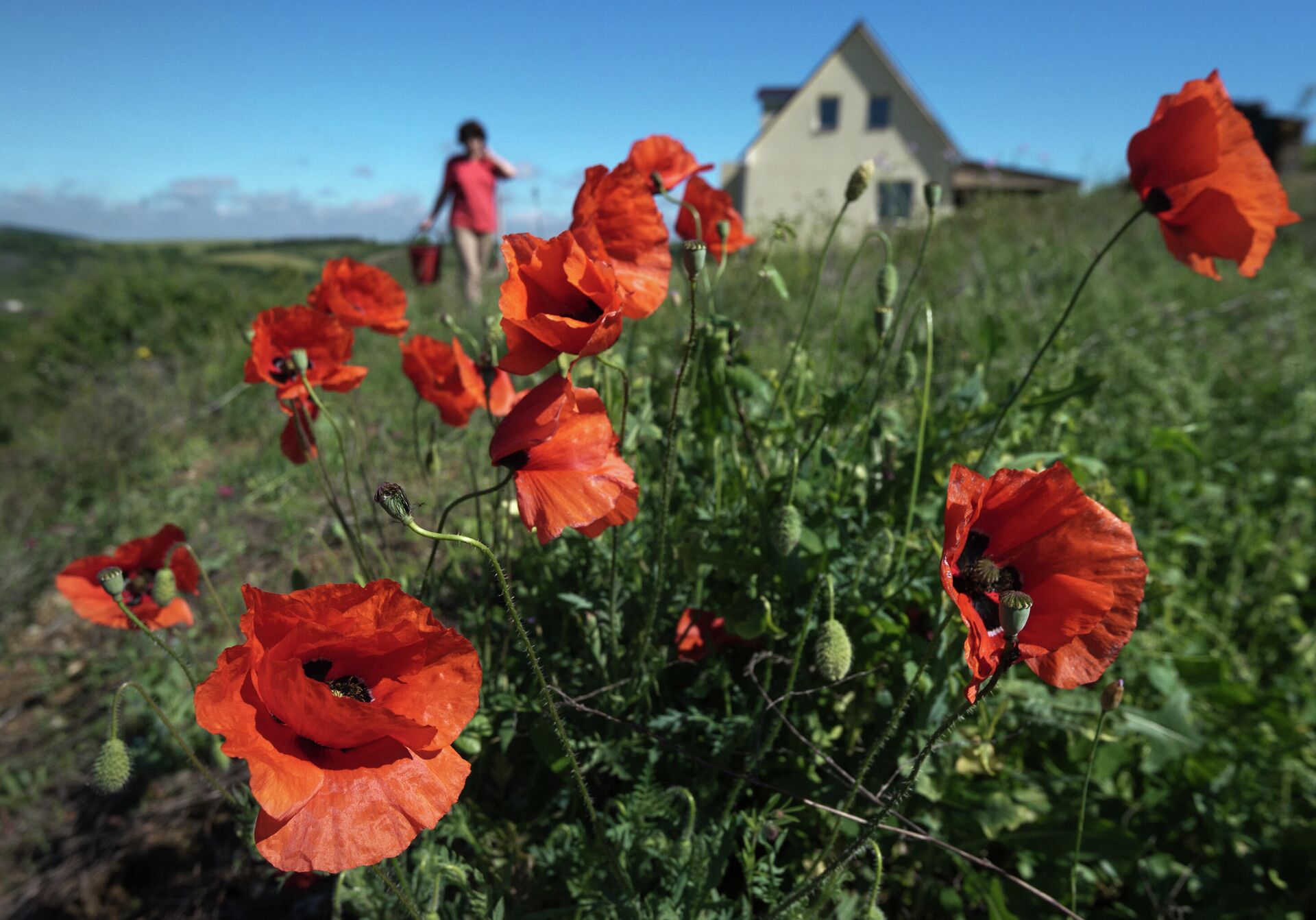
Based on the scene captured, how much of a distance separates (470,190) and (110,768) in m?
6.78

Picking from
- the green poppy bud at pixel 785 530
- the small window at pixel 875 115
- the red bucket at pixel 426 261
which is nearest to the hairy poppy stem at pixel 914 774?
the green poppy bud at pixel 785 530

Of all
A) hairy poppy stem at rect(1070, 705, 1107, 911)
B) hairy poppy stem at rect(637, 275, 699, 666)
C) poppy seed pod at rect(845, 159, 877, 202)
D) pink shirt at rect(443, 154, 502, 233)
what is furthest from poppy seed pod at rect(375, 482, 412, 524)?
pink shirt at rect(443, 154, 502, 233)

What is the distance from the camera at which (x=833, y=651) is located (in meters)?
1.22

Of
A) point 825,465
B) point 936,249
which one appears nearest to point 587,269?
point 825,465

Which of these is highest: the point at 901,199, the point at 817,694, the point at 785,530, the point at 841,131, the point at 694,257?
the point at 841,131

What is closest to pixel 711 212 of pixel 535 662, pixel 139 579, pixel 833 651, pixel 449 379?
pixel 449 379

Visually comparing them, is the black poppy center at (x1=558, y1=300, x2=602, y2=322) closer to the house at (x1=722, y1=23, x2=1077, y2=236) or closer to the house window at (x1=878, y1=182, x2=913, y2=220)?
the house window at (x1=878, y1=182, x2=913, y2=220)

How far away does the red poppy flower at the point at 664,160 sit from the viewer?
65.2 inches

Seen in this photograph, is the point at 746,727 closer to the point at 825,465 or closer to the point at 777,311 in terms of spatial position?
the point at 825,465

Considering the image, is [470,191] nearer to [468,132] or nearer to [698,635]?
[468,132]

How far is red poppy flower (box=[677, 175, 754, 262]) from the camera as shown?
1.82 metres

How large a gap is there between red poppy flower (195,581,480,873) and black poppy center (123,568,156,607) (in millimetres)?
1016

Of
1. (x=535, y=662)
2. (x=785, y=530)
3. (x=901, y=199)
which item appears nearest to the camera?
(x=535, y=662)

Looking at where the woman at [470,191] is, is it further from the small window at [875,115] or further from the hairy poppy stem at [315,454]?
the small window at [875,115]
